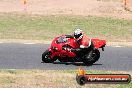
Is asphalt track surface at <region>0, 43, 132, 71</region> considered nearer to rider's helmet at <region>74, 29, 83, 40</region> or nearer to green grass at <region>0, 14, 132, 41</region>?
rider's helmet at <region>74, 29, 83, 40</region>

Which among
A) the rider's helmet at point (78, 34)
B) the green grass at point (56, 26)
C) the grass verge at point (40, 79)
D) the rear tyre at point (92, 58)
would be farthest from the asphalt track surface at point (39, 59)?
the green grass at point (56, 26)

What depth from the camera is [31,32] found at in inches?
1120

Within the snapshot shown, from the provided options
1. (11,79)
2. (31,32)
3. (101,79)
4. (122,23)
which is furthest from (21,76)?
(122,23)

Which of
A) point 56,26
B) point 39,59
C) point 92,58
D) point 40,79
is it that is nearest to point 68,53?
point 92,58

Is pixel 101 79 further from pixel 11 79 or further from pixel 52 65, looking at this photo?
pixel 52 65

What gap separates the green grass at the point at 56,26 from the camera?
2783cm

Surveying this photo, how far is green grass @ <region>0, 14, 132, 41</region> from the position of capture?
91.3ft

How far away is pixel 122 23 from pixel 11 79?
17.6 meters

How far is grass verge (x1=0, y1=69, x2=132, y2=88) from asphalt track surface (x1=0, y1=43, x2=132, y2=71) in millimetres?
1847

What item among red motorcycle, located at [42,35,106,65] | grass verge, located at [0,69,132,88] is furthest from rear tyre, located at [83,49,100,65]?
grass verge, located at [0,69,132,88]

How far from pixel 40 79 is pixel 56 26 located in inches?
616

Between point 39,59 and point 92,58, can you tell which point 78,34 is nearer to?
point 92,58

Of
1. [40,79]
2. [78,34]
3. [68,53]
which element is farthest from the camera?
[68,53]

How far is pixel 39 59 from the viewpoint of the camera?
20.0 m
